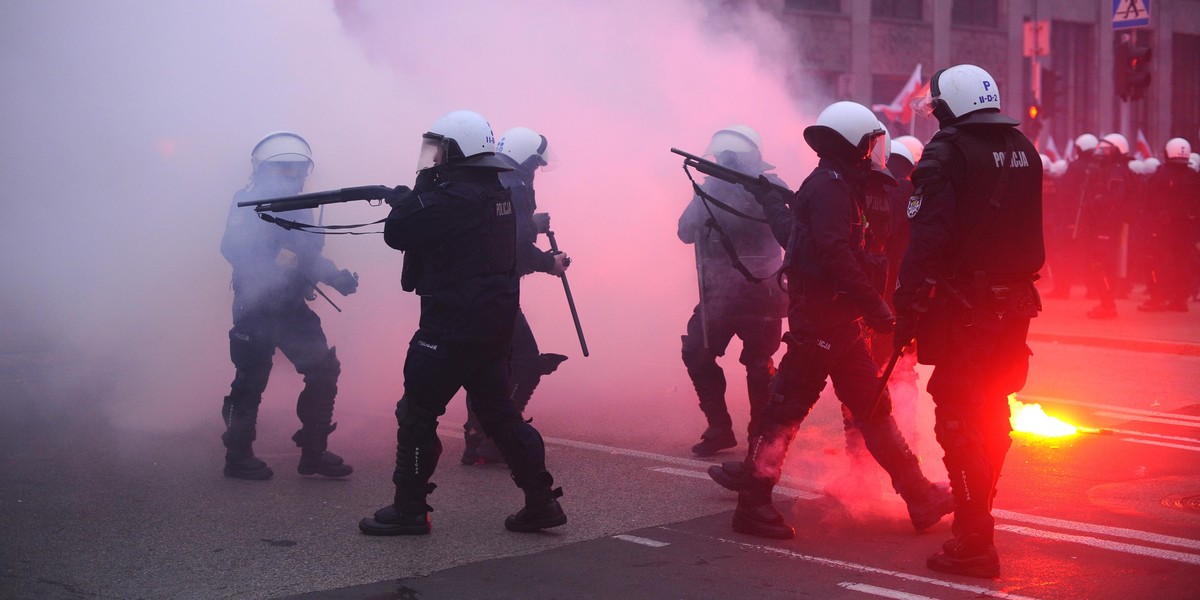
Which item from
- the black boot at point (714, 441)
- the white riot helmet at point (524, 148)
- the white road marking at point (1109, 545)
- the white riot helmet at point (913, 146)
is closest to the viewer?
the white road marking at point (1109, 545)

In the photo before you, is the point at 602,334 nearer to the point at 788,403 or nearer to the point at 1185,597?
the point at 788,403

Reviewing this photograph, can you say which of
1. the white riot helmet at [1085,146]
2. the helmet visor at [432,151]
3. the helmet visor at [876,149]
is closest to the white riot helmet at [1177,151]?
the white riot helmet at [1085,146]

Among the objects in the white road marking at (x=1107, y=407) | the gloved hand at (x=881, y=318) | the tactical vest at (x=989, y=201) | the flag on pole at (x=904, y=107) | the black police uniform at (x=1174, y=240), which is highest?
the flag on pole at (x=904, y=107)

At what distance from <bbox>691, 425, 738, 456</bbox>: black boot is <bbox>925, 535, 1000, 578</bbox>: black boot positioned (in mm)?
2313

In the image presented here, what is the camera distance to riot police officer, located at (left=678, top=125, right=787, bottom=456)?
6844 millimetres

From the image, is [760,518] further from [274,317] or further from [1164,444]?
[1164,444]

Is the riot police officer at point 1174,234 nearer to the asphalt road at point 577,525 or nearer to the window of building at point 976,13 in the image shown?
the asphalt road at point 577,525

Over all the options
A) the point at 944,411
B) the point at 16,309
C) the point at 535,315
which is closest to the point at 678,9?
the point at 535,315

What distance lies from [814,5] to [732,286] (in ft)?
63.0

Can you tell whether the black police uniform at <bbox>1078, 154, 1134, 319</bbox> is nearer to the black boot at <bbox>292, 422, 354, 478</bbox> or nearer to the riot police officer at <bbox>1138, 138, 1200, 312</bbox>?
the riot police officer at <bbox>1138, 138, 1200, 312</bbox>

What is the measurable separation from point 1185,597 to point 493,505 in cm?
280

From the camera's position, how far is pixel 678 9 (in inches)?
398

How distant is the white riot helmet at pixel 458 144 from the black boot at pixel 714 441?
2.26 meters

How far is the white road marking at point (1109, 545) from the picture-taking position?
4.93 m
